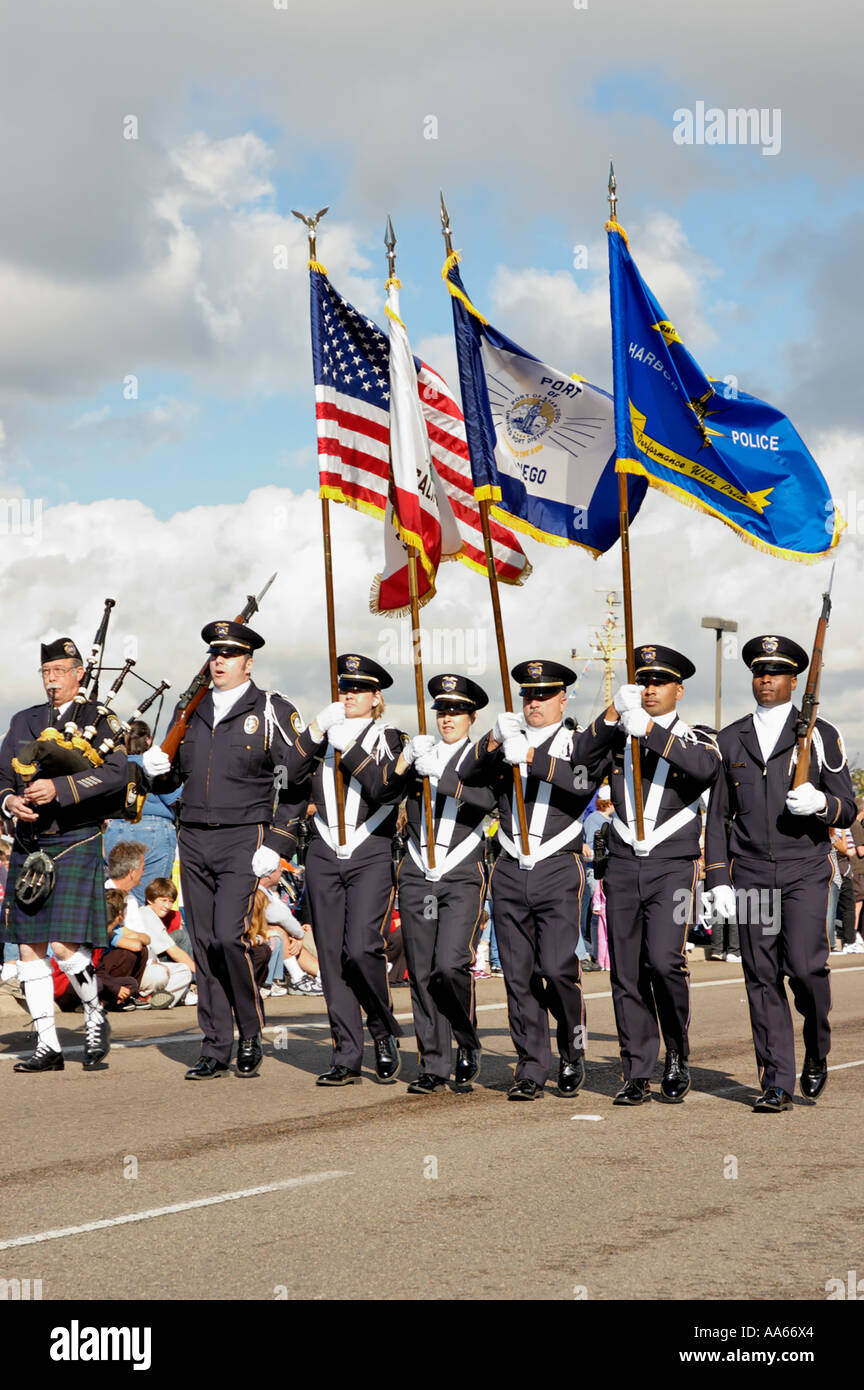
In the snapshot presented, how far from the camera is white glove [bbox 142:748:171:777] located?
28.3ft

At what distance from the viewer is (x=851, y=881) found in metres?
20.3

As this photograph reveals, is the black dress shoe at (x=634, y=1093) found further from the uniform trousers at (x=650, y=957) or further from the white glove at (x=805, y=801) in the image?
the white glove at (x=805, y=801)

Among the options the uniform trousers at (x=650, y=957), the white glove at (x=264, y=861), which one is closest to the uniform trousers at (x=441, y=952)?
the white glove at (x=264, y=861)

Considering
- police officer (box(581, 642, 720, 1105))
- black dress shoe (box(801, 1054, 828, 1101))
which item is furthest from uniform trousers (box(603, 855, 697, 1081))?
black dress shoe (box(801, 1054, 828, 1101))

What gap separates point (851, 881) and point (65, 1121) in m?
14.9

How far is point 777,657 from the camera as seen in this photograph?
26.3 ft

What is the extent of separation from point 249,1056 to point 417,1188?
9.61 ft

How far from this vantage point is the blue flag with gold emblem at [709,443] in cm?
895

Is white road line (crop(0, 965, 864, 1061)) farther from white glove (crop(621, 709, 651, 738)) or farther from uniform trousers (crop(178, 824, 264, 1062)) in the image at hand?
white glove (crop(621, 709, 651, 738))

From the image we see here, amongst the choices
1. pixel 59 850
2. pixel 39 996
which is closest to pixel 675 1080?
pixel 39 996

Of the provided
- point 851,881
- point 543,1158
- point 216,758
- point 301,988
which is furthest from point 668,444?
point 851,881

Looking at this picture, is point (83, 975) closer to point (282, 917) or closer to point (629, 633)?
point (629, 633)

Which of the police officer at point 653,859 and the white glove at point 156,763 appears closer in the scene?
the police officer at point 653,859
